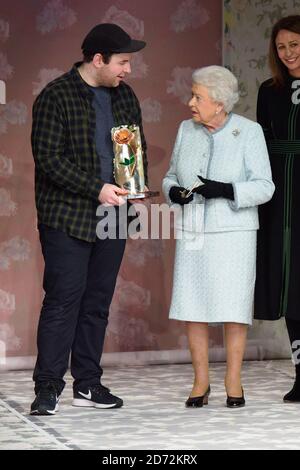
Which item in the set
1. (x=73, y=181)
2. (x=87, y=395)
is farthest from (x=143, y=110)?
(x=87, y=395)

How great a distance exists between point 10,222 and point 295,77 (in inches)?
67.9

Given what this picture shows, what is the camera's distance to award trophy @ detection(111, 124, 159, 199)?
4.60 m

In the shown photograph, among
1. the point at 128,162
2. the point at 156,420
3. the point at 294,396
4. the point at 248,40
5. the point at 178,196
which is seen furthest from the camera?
the point at 248,40

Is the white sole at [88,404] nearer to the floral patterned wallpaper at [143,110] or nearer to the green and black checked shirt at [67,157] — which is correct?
the green and black checked shirt at [67,157]

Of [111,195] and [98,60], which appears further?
[98,60]

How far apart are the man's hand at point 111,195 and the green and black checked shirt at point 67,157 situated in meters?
0.02

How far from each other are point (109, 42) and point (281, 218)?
1.00 meters

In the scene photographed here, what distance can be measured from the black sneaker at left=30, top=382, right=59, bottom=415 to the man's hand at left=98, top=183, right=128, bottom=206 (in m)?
0.74

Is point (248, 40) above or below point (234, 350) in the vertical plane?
above

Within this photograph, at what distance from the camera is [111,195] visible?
4.50 metres

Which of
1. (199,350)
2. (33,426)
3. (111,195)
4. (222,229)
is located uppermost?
(111,195)

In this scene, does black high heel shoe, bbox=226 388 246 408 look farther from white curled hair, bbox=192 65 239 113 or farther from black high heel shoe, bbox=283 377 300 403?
white curled hair, bbox=192 65 239 113

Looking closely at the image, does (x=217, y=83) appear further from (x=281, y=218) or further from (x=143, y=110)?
(x=143, y=110)

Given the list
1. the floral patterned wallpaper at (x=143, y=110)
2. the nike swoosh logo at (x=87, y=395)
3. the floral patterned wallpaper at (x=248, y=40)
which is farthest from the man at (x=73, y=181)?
the floral patterned wallpaper at (x=248, y=40)
